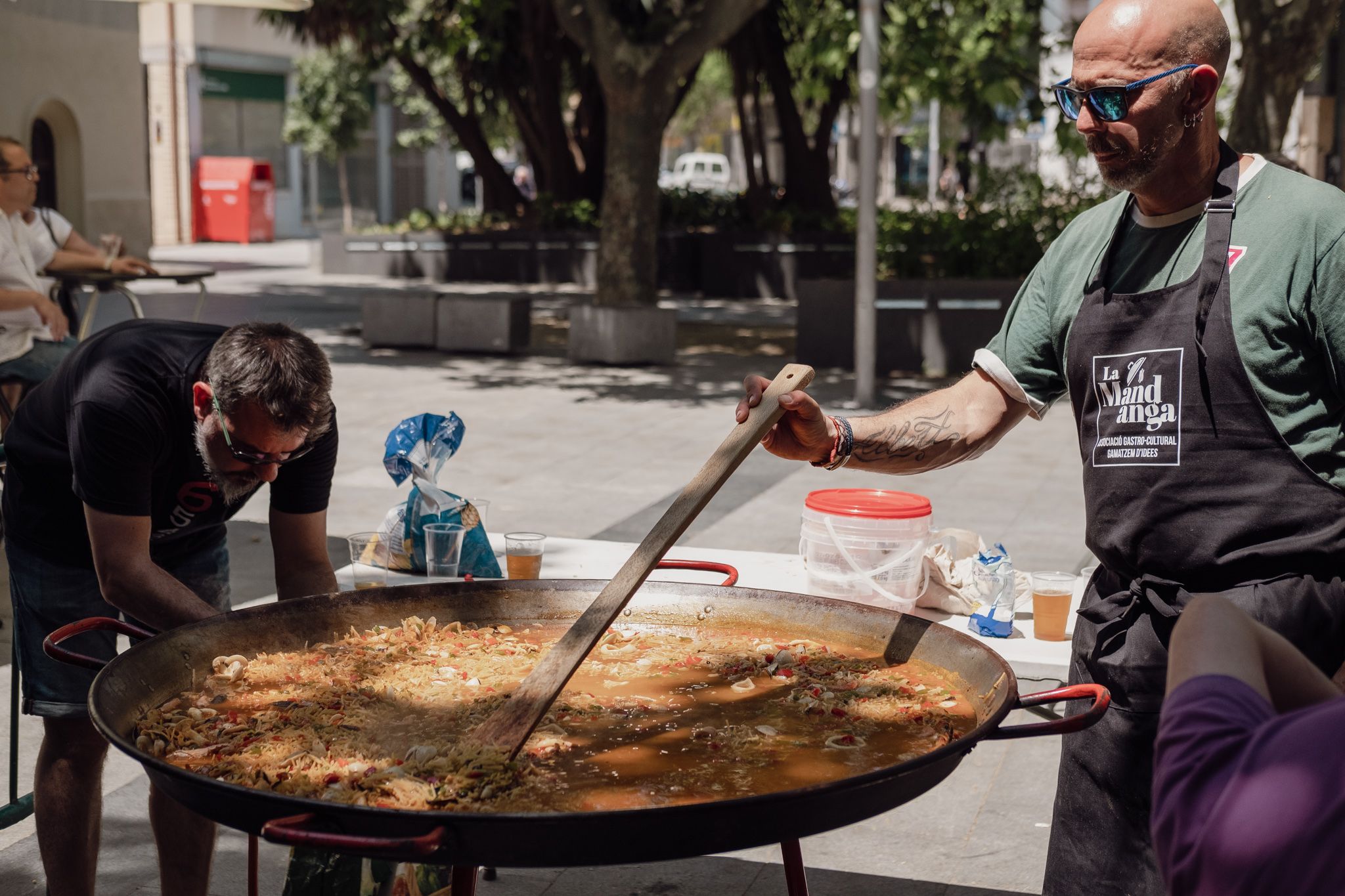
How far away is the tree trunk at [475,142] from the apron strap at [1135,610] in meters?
20.9

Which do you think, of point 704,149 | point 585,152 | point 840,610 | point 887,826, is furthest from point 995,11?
point 704,149

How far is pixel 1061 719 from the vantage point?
7.27ft

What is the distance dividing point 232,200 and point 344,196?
454 cm

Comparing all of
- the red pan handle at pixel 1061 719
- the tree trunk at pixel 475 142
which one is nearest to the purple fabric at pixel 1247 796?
the red pan handle at pixel 1061 719

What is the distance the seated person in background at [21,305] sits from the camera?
668 centimetres

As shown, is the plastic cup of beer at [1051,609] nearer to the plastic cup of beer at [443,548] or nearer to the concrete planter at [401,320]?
the plastic cup of beer at [443,548]

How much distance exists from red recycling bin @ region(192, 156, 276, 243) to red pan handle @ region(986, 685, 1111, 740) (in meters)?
33.7

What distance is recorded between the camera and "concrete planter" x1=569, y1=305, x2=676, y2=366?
14.4 meters

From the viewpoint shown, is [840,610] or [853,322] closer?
[840,610]

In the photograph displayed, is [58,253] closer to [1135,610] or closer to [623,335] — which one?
[1135,610]

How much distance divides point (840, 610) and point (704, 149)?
65.6 metres

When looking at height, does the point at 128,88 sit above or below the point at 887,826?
above

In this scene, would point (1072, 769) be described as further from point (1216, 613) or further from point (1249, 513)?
point (1216, 613)

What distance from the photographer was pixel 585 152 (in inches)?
965
